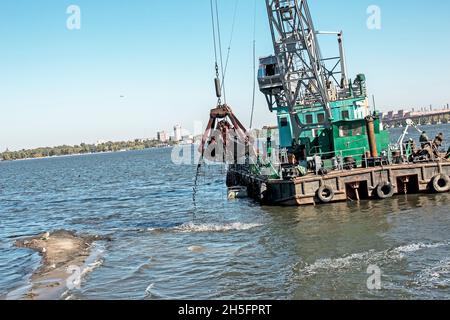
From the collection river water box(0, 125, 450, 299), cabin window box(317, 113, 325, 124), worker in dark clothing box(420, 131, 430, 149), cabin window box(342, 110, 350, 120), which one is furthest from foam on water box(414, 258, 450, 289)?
cabin window box(342, 110, 350, 120)

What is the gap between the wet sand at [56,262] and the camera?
1359 cm

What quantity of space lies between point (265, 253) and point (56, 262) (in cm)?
772

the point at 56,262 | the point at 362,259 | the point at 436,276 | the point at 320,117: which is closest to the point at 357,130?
the point at 320,117

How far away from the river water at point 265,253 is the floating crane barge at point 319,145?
993 millimetres

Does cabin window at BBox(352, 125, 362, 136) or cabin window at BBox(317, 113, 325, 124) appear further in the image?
cabin window at BBox(317, 113, 325, 124)

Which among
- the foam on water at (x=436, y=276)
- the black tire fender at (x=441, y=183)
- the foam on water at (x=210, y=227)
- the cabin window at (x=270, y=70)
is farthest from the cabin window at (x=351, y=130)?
the foam on water at (x=436, y=276)

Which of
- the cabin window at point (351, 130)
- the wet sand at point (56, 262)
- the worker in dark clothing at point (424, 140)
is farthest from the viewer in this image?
the cabin window at point (351, 130)

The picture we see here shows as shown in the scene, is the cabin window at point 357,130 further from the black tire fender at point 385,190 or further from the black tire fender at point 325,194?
the black tire fender at point 325,194

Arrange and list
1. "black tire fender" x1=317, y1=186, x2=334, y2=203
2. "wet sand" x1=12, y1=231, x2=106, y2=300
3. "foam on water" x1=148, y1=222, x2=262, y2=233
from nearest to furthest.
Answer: "wet sand" x1=12, y1=231, x2=106, y2=300 → "foam on water" x1=148, y1=222, x2=262, y2=233 → "black tire fender" x1=317, y1=186, x2=334, y2=203

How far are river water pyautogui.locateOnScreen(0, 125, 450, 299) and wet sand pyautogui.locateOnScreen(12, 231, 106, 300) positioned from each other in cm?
47

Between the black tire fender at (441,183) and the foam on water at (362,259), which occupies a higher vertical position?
the black tire fender at (441,183)

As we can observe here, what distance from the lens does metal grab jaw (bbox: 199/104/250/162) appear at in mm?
23297

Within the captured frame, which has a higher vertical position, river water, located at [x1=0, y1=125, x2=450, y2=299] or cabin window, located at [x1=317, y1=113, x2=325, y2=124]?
cabin window, located at [x1=317, y1=113, x2=325, y2=124]

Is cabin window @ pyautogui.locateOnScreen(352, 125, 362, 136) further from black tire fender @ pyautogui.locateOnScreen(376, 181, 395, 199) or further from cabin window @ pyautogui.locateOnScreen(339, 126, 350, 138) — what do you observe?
black tire fender @ pyautogui.locateOnScreen(376, 181, 395, 199)
